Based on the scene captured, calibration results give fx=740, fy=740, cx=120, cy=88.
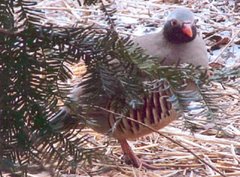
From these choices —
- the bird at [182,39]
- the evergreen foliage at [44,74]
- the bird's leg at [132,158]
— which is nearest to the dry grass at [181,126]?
the bird's leg at [132,158]

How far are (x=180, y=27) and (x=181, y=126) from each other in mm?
737

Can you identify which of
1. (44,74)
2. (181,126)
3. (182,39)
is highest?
(44,74)

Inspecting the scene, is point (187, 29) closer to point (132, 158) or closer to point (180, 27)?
point (180, 27)

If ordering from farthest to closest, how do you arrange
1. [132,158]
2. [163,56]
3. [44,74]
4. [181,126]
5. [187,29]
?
[181,126]
[132,158]
[187,29]
[163,56]
[44,74]

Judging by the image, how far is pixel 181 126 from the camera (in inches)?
151

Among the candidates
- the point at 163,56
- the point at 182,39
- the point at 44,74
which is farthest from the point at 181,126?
the point at 44,74

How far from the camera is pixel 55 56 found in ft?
4.85

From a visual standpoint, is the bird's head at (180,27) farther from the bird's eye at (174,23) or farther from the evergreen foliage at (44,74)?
the evergreen foliage at (44,74)

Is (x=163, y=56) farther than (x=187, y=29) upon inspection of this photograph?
No

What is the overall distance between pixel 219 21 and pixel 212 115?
4.31 metres

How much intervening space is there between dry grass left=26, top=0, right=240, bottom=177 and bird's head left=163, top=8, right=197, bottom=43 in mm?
220

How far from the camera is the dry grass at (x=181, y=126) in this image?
341cm

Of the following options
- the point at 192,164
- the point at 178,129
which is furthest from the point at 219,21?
the point at 192,164

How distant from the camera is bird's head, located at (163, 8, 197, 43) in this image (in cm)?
324
